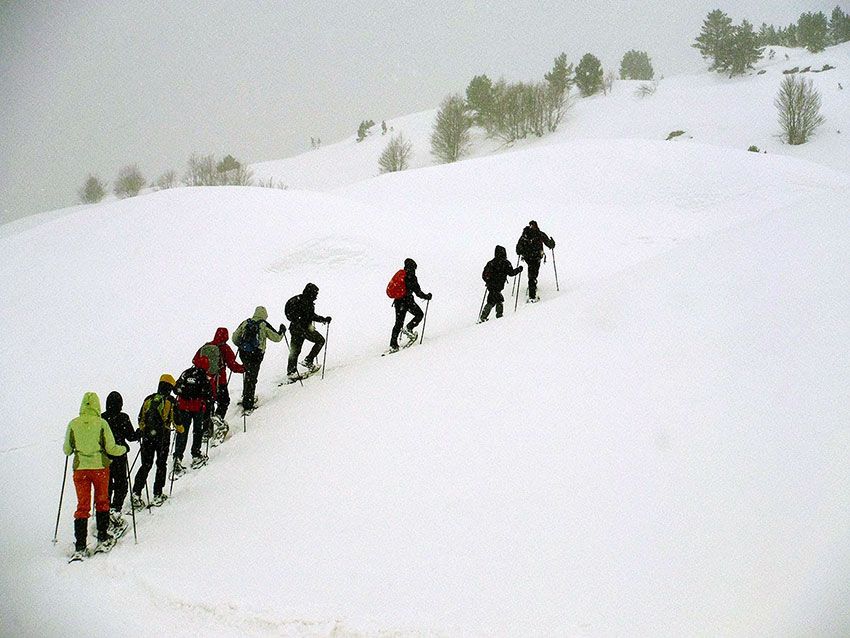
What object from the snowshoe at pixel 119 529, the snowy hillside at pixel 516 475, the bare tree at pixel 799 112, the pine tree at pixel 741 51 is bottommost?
the snowshoe at pixel 119 529

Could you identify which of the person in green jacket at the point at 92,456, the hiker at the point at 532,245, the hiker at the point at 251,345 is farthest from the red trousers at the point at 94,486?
the hiker at the point at 532,245

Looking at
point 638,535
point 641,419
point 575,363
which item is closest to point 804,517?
point 638,535

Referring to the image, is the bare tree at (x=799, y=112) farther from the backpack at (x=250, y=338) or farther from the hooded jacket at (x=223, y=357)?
the hooded jacket at (x=223, y=357)

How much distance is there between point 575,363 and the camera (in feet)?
22.2

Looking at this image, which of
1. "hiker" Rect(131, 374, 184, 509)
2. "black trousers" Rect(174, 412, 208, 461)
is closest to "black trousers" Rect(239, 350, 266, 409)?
"black trousers" Rect(174, 412, 208, 461)

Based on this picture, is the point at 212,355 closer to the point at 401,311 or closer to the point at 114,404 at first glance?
the point at 114,404

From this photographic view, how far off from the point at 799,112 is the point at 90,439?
5436cm

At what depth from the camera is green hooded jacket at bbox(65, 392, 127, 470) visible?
5.73 meters

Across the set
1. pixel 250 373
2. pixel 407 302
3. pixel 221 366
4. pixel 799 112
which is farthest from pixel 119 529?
pixel 799 112

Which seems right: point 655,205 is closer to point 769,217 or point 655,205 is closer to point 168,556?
point 769,217

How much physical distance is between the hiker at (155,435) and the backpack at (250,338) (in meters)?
2.13

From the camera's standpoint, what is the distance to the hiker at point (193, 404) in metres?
7.38

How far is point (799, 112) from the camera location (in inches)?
1599

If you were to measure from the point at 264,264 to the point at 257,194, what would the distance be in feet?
21.1
